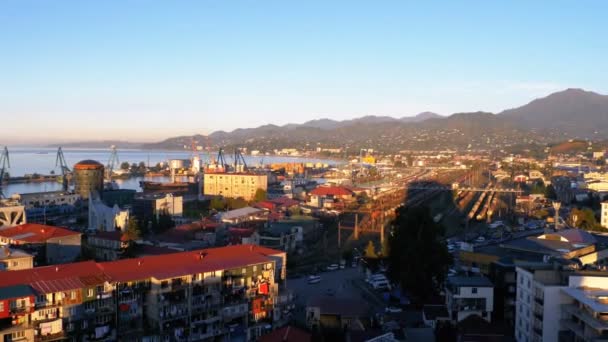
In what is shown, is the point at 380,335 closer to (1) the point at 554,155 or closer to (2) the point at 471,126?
(1) the point at 554,155

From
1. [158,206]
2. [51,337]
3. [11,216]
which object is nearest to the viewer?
[51,337]

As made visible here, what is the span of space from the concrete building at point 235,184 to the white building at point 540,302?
1034cm

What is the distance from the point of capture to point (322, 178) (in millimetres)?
24016

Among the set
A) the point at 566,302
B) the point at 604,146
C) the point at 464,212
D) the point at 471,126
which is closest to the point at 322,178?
the point at 464,212

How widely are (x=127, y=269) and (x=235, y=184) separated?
10528 millimetres

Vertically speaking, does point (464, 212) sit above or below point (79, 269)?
below

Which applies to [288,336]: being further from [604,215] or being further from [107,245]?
[604,215]

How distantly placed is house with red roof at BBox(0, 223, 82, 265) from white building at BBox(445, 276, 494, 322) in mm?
4311

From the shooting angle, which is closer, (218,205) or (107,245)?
(107,245)

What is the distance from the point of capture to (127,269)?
422 centimetres

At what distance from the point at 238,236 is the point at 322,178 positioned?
16.9 m

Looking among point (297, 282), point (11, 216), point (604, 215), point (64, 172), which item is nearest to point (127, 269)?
point (297, 282)

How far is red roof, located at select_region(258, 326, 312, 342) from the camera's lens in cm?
379

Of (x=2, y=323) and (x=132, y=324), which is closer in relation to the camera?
(x=2, y=323)
